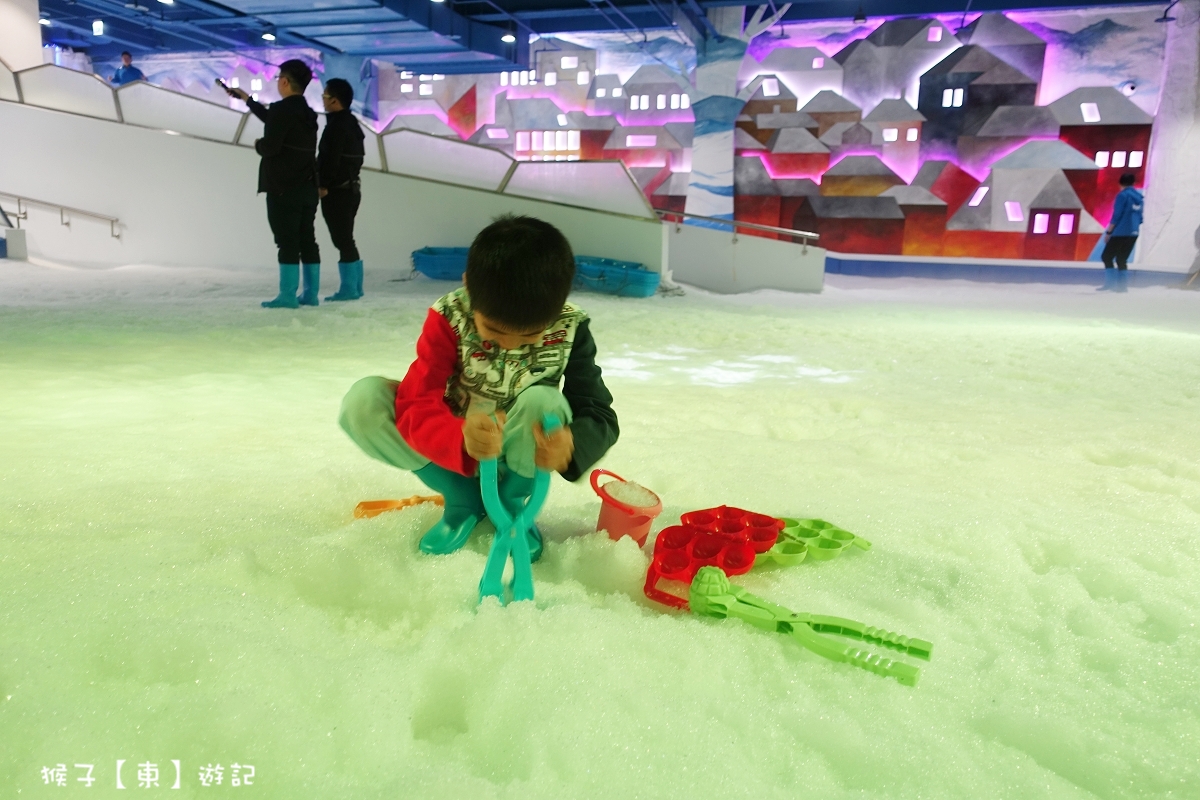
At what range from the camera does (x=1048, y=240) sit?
947 centimetres

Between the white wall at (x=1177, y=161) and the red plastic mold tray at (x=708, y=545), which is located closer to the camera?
the red plastic mold tray at (x=708, y=545)

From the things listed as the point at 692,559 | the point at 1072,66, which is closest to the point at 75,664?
the point at 692,559

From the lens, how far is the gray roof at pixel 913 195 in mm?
9758

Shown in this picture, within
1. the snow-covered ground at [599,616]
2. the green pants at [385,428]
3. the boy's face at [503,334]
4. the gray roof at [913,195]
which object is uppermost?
the gray roof at [913,195]

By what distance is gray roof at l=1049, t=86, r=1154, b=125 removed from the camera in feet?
29.6

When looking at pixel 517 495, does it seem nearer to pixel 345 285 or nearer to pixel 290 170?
pixel 290 170

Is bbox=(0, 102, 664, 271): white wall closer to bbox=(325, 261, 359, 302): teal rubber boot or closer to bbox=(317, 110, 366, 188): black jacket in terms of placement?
bbox=(325, 261, 359, 302): teal rubber boot

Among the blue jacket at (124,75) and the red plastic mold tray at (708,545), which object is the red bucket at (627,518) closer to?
the red plastic mold tray at (708,545)

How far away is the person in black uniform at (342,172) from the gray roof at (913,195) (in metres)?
7.12

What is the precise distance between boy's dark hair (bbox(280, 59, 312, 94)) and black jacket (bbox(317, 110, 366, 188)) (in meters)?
0.42

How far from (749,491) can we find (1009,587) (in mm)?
607

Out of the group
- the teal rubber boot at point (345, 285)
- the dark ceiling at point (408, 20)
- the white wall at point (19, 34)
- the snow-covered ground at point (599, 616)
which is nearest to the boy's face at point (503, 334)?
the snow-covered ground at point (599, 616)

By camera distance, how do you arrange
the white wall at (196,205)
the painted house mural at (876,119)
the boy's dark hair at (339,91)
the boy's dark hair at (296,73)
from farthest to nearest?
the painted house mural at (876,119) → the white wall at (196,205) → the boy's dark hair at (339,91) → the boy's dark hair at (296,73)

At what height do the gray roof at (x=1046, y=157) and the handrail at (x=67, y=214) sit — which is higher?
the gray roof at (x=1046, y=157)
